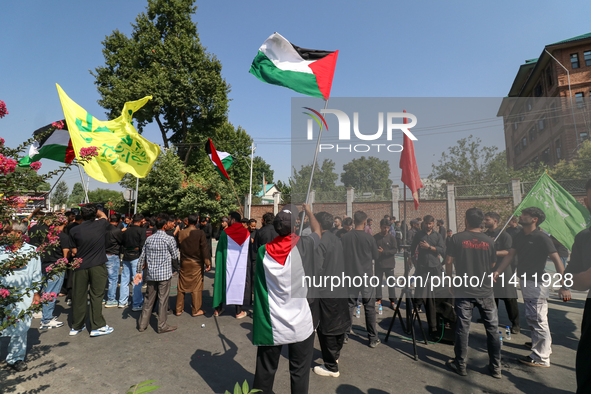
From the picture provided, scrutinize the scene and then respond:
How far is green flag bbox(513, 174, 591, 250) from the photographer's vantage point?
408cm

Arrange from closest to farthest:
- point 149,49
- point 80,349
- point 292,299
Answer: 1. point 292,299
2. point 80,349
3. point 149,49

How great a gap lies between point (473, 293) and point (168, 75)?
802 inches

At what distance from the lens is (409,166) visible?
4.10 metres

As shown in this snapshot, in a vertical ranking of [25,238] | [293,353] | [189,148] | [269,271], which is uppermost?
[189,148]

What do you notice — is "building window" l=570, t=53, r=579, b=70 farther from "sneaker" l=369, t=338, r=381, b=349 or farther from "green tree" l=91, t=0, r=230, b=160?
"sneaker" l=369, t=338, r=381, b=349

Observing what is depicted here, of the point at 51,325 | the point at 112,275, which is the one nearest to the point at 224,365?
the point at 51,325

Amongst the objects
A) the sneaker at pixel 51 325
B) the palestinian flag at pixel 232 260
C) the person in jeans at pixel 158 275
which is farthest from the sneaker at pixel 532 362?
the sneaker at pixel 51 325

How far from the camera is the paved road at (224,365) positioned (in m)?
3.25

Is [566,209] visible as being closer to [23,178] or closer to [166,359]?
[166,359]

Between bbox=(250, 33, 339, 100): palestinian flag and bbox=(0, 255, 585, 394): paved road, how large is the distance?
3.70 metres

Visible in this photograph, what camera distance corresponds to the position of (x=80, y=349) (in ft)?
13.4

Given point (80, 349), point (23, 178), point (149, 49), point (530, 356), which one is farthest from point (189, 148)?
point (530, 356)

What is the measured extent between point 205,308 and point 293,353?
13.1 ft

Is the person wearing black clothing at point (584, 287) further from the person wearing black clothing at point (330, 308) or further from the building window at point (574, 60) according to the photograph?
the building window at point (574, 60)
